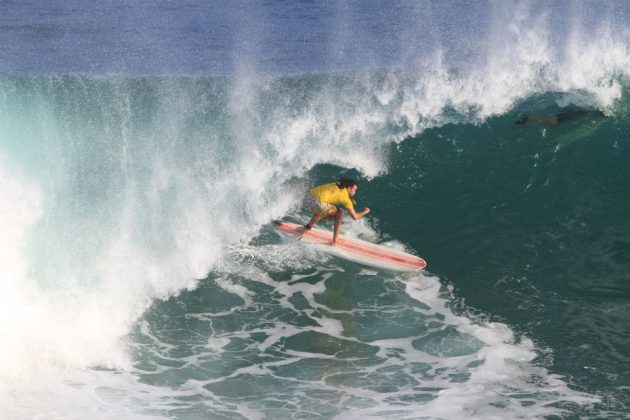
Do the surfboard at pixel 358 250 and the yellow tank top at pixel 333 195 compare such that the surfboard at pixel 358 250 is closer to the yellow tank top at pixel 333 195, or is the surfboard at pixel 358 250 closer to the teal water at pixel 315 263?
the teal water at pixel 315 263

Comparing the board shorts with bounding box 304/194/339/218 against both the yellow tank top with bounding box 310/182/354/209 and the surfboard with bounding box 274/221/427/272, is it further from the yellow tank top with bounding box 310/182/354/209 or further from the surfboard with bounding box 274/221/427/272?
the surfboard with bounding box 274/221/427/272

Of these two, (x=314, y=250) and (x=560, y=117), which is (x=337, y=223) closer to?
(x=314, y=250)

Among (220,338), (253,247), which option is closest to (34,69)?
(253,247)

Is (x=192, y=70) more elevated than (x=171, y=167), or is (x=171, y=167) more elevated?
(x=192, y=70)

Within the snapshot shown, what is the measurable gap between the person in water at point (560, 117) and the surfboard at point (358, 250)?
18.6ft

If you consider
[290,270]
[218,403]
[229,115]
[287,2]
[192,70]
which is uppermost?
[287,2]

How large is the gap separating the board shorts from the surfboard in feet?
1.54

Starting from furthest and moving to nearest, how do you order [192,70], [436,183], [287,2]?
1. [287,2]
2. [192,70]
3. [436,183]

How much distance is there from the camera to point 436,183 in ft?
52.6

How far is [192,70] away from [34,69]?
4688mm

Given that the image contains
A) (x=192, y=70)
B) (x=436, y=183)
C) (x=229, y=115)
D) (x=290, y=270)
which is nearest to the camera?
(x=290, y=270)

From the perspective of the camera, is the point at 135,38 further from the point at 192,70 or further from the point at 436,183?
the point at 436,183

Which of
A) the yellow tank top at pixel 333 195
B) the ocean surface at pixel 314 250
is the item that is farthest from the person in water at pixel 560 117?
the yellow tank top at pixel 333 195

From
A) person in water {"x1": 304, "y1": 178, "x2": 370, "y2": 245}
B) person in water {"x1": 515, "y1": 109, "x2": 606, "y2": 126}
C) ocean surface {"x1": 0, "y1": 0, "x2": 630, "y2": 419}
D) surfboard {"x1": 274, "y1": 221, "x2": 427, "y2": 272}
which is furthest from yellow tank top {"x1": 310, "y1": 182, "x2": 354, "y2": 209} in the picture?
person in water {"x1": 515, "y1": 109, "x2": 606, "y2": 126}
